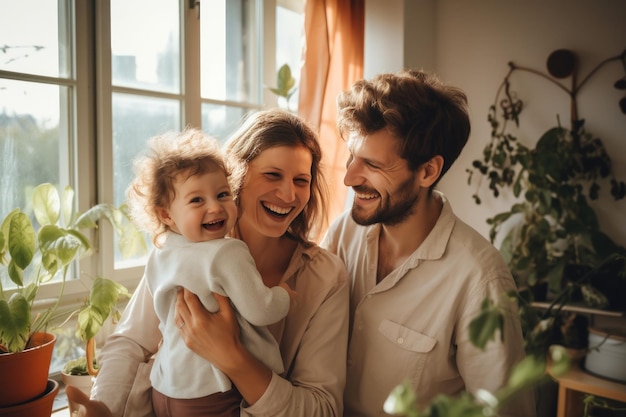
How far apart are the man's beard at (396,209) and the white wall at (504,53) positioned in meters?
1.54

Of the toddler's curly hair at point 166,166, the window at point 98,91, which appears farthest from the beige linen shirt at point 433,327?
the window at point 98,91

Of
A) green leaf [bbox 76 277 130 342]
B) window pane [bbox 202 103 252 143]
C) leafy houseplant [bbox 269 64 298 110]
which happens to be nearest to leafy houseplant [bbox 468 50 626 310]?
leafy houseplant [bbox 269 64 298 110]

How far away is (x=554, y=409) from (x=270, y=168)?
215 centimetres

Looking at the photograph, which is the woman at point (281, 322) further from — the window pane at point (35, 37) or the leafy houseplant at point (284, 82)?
the leafy houseplant at point (284, 82)

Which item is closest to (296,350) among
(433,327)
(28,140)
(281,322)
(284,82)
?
(281,322)

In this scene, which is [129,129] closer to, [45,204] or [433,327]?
[45,204]

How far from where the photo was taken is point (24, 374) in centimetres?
130

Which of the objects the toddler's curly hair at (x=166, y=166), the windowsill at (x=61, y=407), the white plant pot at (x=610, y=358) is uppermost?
the toddler's curly hair at (x=166, y=166)

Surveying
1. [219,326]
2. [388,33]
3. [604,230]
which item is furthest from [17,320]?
[604,230]

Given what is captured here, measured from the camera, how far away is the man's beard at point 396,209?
1488mm

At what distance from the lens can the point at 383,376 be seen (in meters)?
1.38

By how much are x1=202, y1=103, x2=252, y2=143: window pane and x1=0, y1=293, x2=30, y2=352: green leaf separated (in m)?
1.37

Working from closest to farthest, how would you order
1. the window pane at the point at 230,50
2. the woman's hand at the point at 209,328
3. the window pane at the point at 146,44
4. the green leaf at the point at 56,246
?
the woman's hand at the point at 209,328, the green leaf at the point at 56,246, the window pane at the point at 146,44, the window pane at the point at 230,50

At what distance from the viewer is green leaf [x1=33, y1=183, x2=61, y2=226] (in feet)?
5.04
